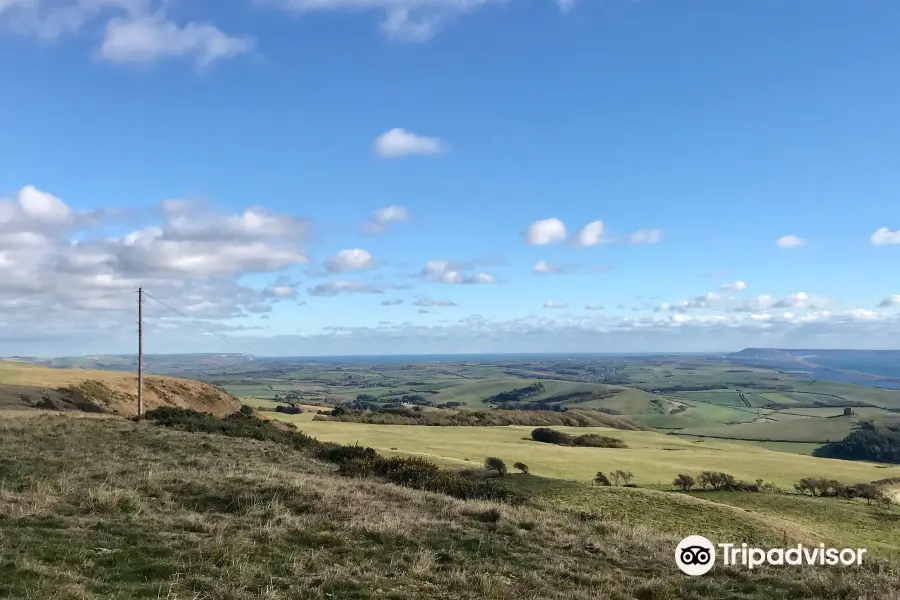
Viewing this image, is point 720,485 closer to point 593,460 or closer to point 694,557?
point 593,460

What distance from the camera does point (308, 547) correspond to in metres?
11.7

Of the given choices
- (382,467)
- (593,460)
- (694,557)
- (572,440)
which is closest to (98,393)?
(382,467)

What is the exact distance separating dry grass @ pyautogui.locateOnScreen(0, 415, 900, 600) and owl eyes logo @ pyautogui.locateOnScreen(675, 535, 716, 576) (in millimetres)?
258

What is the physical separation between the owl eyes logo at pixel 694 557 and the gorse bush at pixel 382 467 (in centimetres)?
857

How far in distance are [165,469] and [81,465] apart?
2.70m

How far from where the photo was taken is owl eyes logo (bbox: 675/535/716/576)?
12.8 meters

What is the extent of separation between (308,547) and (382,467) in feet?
47.1

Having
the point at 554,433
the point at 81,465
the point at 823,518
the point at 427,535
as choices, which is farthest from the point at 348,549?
the point at 554,433

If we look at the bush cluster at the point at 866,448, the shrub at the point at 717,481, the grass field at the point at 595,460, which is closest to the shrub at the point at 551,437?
the grass field at the point at 595,460

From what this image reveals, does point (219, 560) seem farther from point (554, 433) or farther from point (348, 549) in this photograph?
point (554, 433)

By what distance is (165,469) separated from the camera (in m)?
19.8

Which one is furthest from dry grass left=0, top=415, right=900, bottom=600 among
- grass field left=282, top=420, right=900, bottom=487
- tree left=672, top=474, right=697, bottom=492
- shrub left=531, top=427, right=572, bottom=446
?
shrub left=531, top=427, right=572, bottom=446

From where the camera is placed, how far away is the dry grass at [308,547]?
934cm

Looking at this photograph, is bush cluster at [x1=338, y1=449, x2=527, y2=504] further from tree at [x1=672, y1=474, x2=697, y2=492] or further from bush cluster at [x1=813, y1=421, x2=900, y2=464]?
bush cluster at [x1=813, y1=421, x2=900, y2=464]
